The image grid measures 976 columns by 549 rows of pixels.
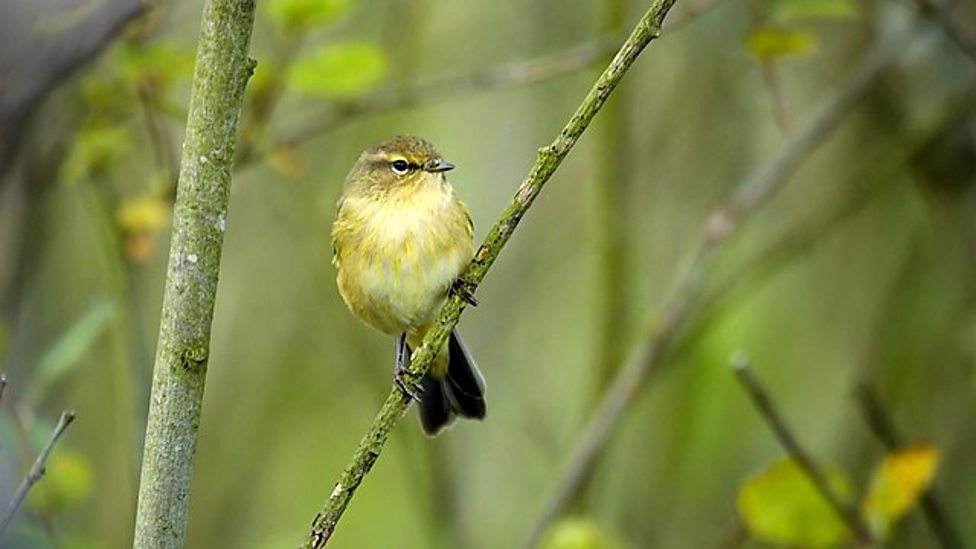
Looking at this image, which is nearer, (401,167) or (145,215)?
(401,167)

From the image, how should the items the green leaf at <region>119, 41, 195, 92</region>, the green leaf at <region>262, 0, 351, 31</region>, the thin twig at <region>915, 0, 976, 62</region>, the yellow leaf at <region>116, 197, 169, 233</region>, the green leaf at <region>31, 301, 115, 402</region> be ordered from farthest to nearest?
the yellow leaf at <region>116, 197, 169, 233</region>
the thin twig at <region>915, 0, 976, 62</region>
the green leaf at <region>119, 41, 195, 92</region>
the green leaf at <region>262, 0, 351, 31</region>
the green leaf at <region>31, 301, 115, 402</region>

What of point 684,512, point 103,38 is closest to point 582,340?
point 684,512

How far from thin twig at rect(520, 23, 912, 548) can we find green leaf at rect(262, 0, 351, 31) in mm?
1519

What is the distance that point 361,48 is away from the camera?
156 inches

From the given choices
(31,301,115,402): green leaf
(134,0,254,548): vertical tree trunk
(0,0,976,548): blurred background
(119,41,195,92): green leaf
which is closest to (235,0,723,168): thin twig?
(0,0,976,548): blurred background

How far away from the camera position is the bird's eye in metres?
3.96

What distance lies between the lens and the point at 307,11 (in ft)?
12.4

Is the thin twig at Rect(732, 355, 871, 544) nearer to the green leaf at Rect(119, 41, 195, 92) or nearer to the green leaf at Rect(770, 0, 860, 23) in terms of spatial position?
the green leaf at Rect(770, 0, 860, 23)

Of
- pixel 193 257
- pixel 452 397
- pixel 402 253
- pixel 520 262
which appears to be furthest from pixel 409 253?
pixel 520 262

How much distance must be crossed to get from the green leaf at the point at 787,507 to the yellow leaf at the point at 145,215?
2006 millimetres

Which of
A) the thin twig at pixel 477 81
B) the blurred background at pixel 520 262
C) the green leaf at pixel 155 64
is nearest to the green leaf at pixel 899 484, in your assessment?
the blurred background at pixel 520 262

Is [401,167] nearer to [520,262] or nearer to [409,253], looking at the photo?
[409,253]

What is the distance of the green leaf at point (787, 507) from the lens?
150 inches

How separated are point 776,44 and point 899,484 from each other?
1249 mm
